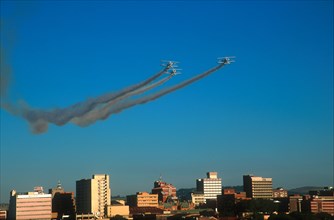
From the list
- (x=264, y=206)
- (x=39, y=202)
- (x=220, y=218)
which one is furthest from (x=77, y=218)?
(x=264, y=206)

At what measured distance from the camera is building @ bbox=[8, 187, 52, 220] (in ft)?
600

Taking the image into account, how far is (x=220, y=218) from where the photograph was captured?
178 m

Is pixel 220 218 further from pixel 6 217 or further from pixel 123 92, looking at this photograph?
pixel 123 92

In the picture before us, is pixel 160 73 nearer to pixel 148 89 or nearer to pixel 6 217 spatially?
pixel 148 89

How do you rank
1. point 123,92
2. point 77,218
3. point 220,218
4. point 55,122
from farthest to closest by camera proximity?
1. point 77,218
2. point 220,218
3. point 123,92
4. point 55,122

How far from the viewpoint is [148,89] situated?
86.9 metres

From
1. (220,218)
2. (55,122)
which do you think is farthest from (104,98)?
(220,218)

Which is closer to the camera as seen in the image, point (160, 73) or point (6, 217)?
point (160, 73)

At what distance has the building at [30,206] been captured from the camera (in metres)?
183

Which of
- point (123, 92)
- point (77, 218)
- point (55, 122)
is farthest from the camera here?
point (77, 218)

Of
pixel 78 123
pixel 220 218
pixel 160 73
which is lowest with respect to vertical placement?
pixel 220 218

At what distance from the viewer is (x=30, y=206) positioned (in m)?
186

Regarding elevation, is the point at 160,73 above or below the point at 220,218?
above

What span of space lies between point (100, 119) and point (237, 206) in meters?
120
